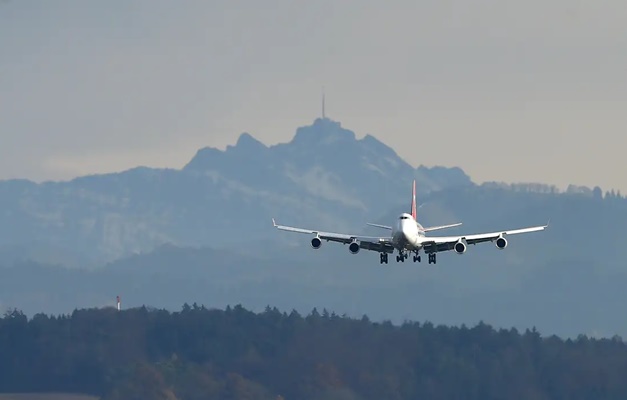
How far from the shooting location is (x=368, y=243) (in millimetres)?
143375

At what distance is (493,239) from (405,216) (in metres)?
11.7

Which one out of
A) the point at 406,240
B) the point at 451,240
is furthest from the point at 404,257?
the point at 451,240

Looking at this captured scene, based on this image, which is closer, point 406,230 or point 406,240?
point 406,230

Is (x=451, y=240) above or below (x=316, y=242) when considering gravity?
above

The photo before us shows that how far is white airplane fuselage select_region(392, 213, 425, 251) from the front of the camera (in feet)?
443

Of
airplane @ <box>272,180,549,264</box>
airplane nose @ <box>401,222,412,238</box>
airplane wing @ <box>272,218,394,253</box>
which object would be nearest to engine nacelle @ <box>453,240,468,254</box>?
airplane @ <box>272,180,549,264</box>

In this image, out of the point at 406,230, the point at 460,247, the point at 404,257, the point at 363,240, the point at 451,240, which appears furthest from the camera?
the point at 363,240

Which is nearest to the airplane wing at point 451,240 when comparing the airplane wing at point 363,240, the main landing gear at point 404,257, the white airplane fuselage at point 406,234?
the main landing gear at point 404,257

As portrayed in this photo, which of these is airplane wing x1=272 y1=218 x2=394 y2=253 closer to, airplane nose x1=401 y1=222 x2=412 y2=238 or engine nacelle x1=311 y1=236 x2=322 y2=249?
engine nacelle x1=311 y1=236 x2=322 y2=249

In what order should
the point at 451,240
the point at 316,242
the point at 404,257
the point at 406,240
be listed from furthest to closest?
the point at 451,240
the point at 404,257
the point at 316,242
the point at 406,240

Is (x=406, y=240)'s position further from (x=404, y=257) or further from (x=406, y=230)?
(x=404, y=257)

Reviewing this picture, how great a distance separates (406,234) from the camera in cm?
13488

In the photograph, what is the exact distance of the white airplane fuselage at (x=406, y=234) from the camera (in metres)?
135

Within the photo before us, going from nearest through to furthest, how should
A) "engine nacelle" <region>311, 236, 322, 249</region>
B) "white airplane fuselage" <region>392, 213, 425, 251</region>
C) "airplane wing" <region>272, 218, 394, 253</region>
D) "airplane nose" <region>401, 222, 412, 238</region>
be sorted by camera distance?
1. "airplane nose" <region>401, 222, 412, 238</region>
2. "white airplane fuselage" <region>392, 213, 425, 251</region>
3. "engine nacelle" <region>311, 236, 322, 249</region>
4. "airplane wing" <region>272, 218, 394, 253</region>
